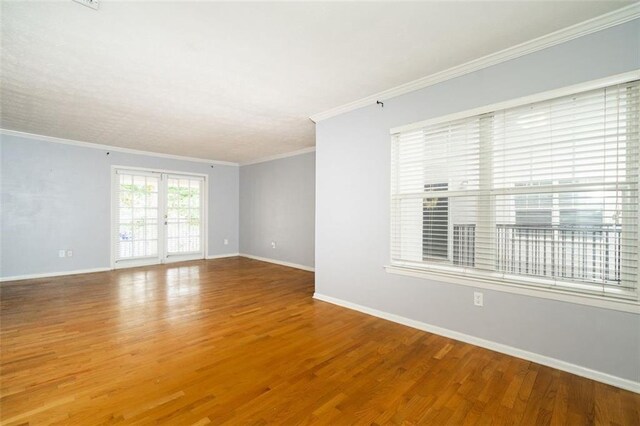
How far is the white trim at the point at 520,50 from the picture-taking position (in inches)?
78.5

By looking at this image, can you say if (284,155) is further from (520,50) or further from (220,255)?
(520,50)

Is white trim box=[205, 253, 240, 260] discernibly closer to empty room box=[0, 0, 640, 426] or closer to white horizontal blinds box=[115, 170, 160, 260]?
white horizontal blinds box=[115, 170, 160, 260]

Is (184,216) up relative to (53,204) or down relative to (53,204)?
down

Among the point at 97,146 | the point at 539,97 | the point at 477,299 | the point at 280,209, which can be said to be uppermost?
the point at 97,146

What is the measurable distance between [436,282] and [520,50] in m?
2.27

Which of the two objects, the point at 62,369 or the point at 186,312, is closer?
the point at 62,369

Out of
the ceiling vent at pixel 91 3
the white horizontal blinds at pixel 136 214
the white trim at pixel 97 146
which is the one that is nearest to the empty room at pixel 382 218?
the ceiling vent at pixel 91 3

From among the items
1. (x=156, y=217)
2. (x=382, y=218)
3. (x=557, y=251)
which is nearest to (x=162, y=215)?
(x=156, y=217)

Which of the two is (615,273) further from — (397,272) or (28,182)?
(28,182)

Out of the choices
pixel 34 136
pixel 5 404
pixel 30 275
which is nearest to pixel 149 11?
pixel 5 404

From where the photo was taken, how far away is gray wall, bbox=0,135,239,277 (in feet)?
16.4

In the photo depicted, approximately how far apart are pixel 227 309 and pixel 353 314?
165 centimetres

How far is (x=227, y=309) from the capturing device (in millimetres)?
3607

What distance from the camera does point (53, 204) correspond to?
212 inches
